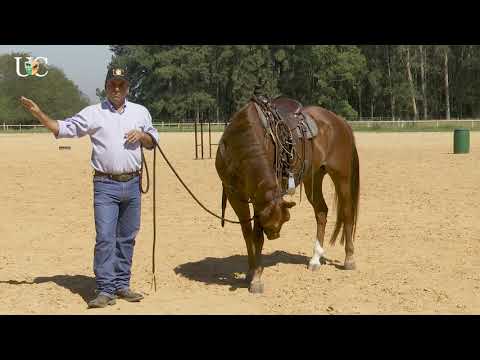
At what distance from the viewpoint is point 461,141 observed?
1933 centimetres

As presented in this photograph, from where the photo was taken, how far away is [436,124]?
4481 cm

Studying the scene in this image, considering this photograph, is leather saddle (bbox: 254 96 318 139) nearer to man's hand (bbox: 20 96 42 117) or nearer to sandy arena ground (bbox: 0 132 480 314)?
sandy arena ground (bbox: 0 132 480 314)

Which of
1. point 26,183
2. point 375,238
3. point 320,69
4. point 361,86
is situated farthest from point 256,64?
point 375,238

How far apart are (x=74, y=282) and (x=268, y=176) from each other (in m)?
2.23

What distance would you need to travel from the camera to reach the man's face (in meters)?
4.64

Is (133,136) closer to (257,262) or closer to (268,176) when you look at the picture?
(268,176)

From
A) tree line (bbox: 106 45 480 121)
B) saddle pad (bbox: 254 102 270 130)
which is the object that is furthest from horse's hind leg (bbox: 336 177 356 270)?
tree line (bbox: 106 45 480 121)

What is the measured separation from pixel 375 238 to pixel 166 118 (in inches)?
2361

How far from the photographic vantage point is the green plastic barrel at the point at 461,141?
63.1ft

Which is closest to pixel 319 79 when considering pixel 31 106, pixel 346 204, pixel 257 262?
pixel 346 204

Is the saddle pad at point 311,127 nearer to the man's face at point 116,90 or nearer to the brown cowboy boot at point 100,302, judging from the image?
the man's face at point 116,90

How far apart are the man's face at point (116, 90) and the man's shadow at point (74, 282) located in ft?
5.79
